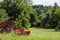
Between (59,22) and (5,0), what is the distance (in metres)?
15.4

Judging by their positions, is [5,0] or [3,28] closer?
[3,28]

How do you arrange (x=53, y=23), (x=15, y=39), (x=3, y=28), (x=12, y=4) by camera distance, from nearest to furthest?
(x=15, y=39) < (x=3, y=28) < (x=12, y=4) < (x=53, y=23)

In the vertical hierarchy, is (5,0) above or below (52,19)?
above

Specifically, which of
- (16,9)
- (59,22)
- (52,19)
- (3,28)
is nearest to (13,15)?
(16,9)

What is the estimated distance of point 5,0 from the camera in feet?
185

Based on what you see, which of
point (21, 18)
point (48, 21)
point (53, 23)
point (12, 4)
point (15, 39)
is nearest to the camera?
point (15, 39)

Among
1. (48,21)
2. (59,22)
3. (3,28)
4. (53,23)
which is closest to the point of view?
(3,28)

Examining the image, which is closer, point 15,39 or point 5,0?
point 15,39

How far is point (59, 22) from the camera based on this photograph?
62562 mm

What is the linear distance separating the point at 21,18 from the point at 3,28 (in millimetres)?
40878

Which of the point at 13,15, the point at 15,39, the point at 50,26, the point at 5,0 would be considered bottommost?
the point at 50,26

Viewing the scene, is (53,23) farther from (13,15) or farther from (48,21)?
(13,15)

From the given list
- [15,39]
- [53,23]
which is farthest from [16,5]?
[15,39]

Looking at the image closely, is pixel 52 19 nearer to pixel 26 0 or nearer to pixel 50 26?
pixel 50 26
